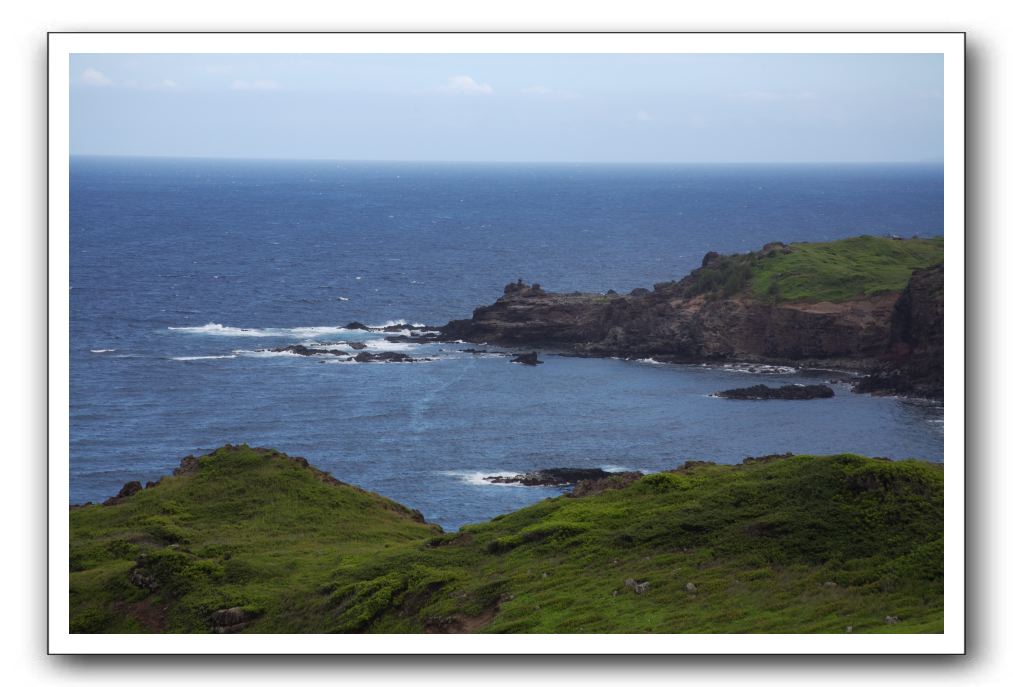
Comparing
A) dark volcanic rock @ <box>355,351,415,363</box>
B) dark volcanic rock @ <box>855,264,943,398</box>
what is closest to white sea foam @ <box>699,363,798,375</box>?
dark volcanic rock @ <box>855,264,943,398</box>

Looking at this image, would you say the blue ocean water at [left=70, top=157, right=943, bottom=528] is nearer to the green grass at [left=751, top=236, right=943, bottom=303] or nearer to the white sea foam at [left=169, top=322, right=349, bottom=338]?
the white sea foam at [left=169, top=322, right=349, bottom=338]

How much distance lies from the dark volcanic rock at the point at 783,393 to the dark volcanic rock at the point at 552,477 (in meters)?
17.9

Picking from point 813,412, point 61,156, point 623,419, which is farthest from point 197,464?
point 813,412

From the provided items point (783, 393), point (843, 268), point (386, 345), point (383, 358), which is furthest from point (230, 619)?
point (843, 268)

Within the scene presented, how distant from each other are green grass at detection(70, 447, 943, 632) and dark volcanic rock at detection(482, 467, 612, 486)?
57.5ft

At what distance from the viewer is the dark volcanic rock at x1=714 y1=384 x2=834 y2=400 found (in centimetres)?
6444

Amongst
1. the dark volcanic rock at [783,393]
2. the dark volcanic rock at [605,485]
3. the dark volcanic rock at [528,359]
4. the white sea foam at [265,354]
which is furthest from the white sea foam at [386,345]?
the dark volcanic rock at [605,485]

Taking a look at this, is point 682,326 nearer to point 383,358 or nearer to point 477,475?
point 383,358

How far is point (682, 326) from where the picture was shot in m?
76.8

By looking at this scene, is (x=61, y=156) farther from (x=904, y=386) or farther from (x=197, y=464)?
Result: (x=904, y=386)
